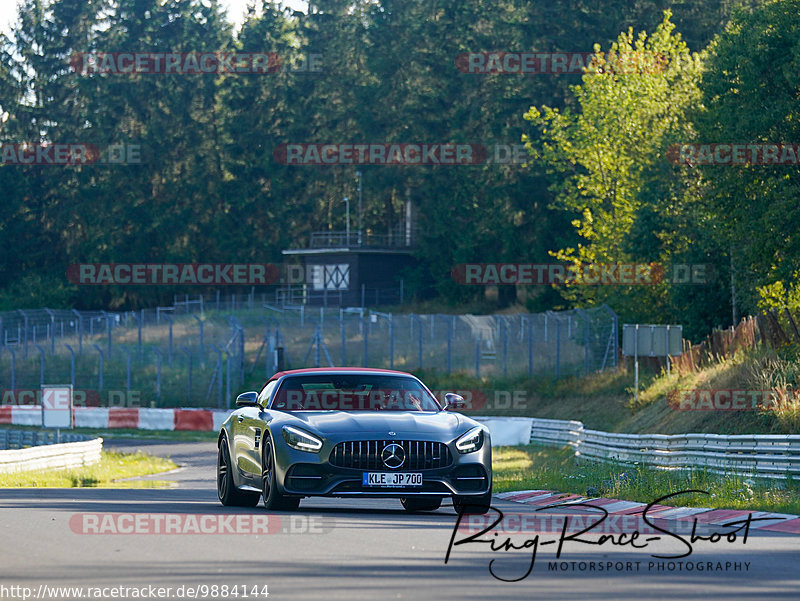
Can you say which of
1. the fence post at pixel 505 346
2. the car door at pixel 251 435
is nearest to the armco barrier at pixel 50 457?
the car door at pixel 251 435

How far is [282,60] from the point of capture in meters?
93.4

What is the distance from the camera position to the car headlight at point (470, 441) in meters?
13.5

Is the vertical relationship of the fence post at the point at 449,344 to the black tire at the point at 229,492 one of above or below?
below

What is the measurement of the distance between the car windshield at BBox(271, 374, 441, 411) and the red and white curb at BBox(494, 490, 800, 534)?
2.54 m

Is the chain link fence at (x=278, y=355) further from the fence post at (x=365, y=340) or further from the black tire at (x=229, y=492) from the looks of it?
the black tire at (x=229, y=492)

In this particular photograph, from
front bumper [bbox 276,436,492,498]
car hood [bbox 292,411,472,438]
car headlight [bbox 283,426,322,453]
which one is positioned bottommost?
front bumper [bbox 276,436,492,498]

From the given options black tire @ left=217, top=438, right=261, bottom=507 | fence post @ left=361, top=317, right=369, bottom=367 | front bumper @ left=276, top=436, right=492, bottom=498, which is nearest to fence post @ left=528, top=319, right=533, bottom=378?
fence post @ left=361, top=317, right=369, bottom=367

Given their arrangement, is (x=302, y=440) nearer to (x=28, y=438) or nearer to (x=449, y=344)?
(x=28, y=438)

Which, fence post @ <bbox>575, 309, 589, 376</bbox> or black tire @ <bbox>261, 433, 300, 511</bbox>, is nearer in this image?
black tire @ <bbox>261, 433, 300, 511</bbox>

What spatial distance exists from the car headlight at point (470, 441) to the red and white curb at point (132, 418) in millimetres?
29460

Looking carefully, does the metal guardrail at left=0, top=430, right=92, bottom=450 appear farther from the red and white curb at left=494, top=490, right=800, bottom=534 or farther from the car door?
the car door

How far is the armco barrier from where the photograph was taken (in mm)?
24703

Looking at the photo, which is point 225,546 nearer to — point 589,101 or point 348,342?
point 348,342

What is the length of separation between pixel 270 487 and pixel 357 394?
167 cm
